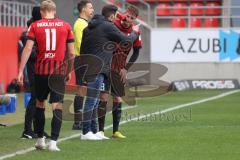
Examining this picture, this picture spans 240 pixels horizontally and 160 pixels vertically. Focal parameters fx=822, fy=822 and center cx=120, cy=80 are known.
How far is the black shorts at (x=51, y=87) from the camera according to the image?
1156 cm

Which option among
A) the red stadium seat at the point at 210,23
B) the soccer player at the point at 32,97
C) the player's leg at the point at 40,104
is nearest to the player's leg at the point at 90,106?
the soccer player at the point at 32,97

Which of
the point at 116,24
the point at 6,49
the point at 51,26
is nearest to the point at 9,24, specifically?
the point at 6,49

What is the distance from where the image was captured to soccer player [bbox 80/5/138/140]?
12.8 meters

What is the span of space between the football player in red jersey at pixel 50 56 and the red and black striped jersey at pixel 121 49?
5.99 feet

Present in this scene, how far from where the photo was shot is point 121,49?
13609 millimetres

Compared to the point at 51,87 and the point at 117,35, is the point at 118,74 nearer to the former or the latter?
the point at 117,35

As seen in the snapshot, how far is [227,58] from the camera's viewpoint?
30.3 m

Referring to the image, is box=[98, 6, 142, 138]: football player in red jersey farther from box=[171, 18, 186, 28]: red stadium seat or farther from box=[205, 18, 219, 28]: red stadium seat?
box=[205, 18, 219, 28]: red stadium seat

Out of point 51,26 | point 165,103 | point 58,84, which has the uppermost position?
point 51,26

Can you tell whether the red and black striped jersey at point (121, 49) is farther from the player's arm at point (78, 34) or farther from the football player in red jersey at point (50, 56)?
the football player in red jersey at point (50, 56)

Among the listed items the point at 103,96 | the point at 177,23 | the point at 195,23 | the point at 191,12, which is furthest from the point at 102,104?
the point at 191,12

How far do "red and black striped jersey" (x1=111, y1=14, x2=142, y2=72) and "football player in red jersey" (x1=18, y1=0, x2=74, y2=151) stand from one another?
1825mm

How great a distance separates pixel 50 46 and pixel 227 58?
1931cm

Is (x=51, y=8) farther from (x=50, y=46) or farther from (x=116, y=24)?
(x=116, y=24)
